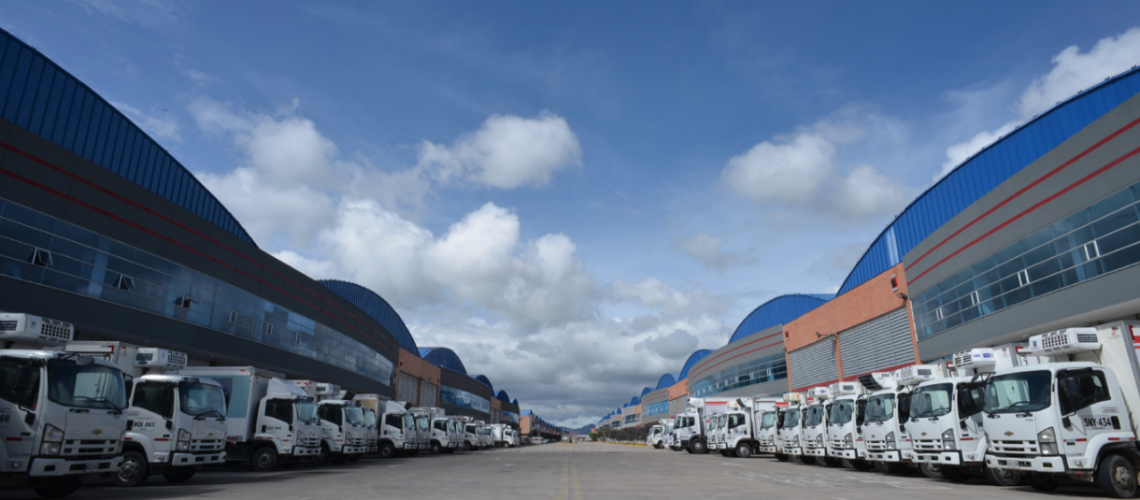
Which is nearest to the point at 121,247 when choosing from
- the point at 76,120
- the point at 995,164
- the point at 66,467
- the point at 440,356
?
the point at 76,120

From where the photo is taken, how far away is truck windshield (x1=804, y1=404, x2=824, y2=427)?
2357 centimetres

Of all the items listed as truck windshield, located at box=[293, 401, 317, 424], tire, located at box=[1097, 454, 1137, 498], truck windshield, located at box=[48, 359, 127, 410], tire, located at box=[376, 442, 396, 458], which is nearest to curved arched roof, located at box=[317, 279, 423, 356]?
tire, located at box=[376, 442, 396, 458]

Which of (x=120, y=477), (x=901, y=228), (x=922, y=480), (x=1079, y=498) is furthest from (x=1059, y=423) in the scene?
(x=901, y=228)

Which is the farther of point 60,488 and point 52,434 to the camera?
point 60,488

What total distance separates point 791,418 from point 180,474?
73.8ft

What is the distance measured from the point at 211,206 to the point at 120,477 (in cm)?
2745

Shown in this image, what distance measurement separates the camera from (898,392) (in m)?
18.2

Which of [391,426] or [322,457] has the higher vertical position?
[391,426]

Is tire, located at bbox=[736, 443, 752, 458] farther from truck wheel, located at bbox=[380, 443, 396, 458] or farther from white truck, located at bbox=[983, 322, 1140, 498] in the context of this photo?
white truck, located at bbox=[983, 322, 1140, 498]

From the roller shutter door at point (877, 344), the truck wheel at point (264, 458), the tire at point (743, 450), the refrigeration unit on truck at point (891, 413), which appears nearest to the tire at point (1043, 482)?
the refrigeration unit on truck at point (891, 413)

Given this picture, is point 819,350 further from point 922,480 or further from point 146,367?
point 146,367

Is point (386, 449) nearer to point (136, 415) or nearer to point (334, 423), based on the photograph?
point (334, 423)

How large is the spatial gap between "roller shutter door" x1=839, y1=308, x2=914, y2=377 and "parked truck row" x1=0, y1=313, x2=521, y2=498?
88.4 feet

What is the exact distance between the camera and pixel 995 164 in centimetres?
2811
